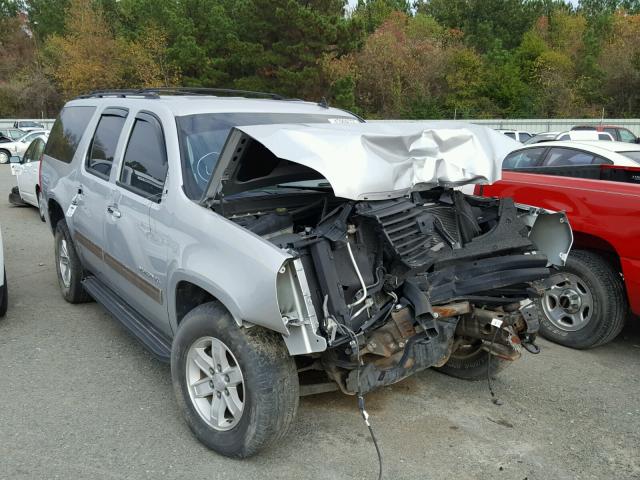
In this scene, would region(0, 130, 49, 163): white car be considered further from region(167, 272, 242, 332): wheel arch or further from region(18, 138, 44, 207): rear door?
region(167, 272, 242, 332): wheel arch

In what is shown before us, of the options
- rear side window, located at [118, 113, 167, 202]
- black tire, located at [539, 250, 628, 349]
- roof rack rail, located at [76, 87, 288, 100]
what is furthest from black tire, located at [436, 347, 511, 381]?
roof rack rail, located at [76, 87, 288, 100]

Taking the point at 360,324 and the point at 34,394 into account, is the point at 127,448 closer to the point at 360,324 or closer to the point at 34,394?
the point at 34,394

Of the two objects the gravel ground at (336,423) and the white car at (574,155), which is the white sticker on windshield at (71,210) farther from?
the white car at (574,155)

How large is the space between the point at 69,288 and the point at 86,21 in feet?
168

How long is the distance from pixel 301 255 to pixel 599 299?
311 centimetres

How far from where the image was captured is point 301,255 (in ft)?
9.93

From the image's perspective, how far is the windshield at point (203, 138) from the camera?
3637 mm

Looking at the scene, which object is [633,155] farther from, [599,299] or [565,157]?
[599,299]

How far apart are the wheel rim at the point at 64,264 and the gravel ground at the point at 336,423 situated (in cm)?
70

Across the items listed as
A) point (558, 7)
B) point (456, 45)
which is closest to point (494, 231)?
point (456, 45)

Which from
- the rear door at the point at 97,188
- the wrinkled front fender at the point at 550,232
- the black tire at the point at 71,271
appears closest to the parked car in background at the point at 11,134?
the black tire at the point at 71,271

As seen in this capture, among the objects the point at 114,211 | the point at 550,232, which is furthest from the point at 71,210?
the point at 550,232

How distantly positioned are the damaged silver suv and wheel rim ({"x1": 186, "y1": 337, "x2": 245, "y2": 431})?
1 cm

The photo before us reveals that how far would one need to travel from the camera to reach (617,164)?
6.30 m
